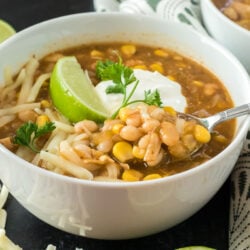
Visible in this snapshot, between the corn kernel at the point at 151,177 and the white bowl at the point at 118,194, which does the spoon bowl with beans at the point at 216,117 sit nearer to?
the white bowl at the point at 118,194

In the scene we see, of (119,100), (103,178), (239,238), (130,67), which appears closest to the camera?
(103,178)

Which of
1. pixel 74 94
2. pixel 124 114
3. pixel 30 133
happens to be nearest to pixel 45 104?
pixel 74 94

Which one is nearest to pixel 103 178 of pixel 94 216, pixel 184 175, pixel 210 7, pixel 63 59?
pixel 94 216

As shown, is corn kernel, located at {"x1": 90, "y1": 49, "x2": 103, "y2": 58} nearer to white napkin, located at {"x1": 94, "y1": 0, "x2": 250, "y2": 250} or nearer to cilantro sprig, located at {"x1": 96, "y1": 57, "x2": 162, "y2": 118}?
cilantro sprig, located at {"x1": 96, "y1": 57, "x2": 162, "y2": 118}

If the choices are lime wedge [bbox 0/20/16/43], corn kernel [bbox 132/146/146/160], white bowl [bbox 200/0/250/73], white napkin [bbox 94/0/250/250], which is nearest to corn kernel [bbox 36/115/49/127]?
corn kernel [bbox 132/146/146/160]

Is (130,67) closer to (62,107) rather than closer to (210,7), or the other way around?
(62,107)

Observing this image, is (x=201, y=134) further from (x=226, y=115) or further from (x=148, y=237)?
(x=148, y=237)
